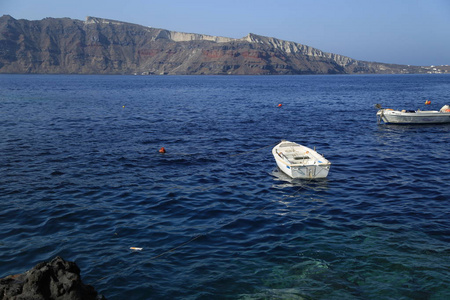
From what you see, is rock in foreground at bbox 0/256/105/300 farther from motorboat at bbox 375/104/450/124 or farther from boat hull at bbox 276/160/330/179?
motorboat at bbox 375/104/450/124

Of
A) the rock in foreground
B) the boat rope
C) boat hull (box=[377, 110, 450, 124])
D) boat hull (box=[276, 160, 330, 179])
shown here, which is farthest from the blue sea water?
boat hull (box=[377, 110, 450, 124])

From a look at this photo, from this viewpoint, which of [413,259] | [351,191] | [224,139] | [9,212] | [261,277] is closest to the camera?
[261,277]

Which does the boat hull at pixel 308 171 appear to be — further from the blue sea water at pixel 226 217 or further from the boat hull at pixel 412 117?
the boat hull at pixel 412 117

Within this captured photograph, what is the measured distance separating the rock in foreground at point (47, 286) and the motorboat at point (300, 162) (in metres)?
16.7

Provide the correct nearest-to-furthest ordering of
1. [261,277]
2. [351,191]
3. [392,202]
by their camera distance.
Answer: [261,277]
[392,202]
[351,191]

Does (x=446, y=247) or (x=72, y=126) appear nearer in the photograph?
(x=446, y=247)

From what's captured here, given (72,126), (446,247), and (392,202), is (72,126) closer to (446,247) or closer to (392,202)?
(392,202)

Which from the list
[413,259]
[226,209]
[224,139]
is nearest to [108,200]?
[226,209]

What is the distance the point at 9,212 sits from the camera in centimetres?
1739

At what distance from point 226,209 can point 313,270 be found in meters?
6.67

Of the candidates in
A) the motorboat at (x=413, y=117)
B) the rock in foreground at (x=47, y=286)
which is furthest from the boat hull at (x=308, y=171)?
the motorboat at (x=413, y=117)

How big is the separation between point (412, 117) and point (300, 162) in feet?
85.3

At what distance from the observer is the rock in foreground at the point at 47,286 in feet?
23.7

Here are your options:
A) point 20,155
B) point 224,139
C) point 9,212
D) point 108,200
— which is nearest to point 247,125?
point 224,139
